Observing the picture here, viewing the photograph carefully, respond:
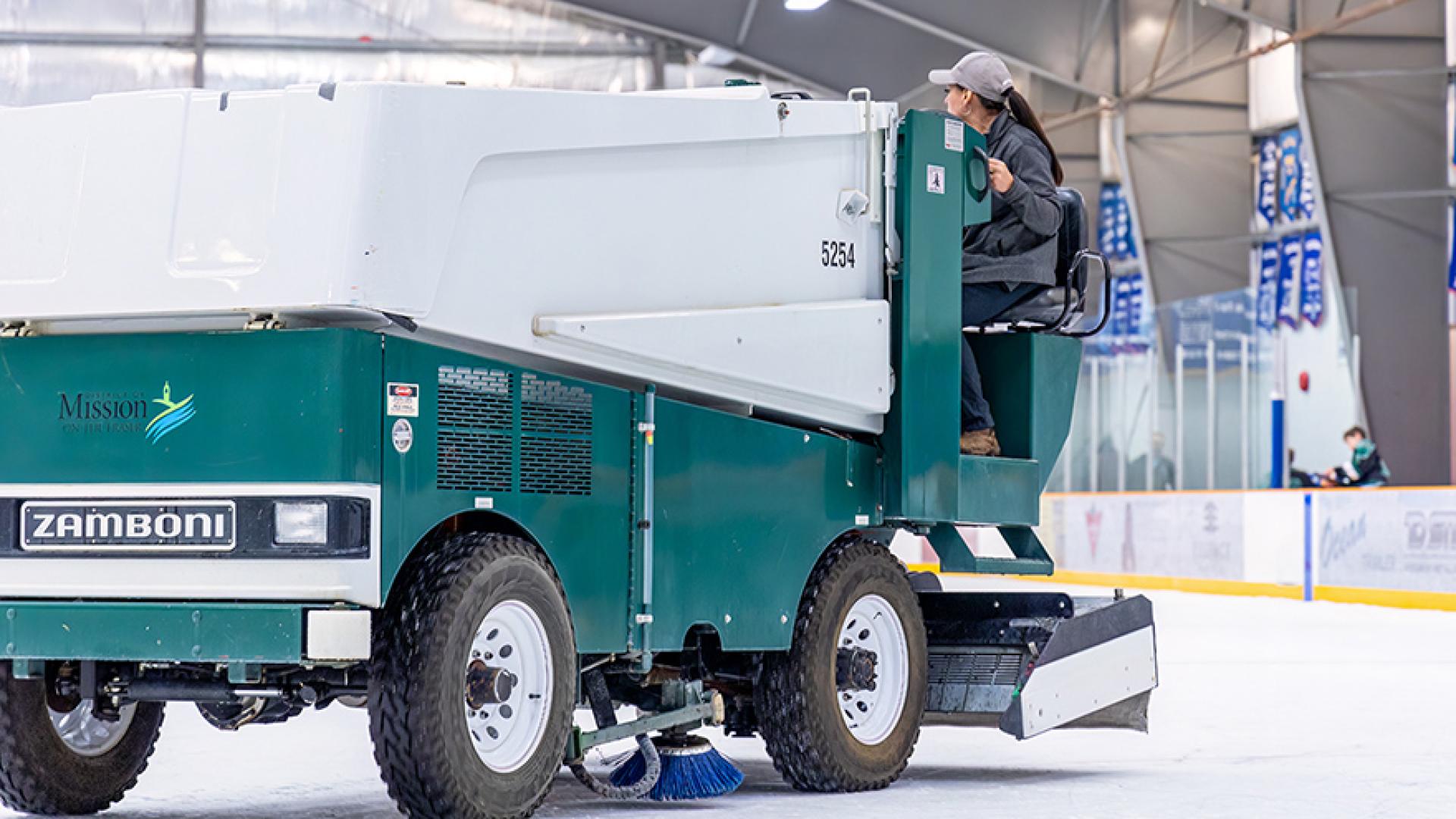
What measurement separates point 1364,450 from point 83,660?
58.4ft

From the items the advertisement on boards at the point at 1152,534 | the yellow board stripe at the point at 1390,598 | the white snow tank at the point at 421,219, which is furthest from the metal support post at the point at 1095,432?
the white snow tank at the point at 421,219

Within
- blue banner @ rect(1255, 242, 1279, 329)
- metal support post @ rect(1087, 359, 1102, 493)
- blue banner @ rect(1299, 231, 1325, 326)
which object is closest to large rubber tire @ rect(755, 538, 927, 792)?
metal support post @ rect(1087, 359, 1102, 493)

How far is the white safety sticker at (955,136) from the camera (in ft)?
20.1

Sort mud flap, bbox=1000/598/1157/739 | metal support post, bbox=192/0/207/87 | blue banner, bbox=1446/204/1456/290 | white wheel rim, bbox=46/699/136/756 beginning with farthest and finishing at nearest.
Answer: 1. metal support post, bbox=192/0/207/87
2. blue banner, bbox=1446/204/1456/290
3. mud flap, bbox=1000/598/1157/739
4. white wheel rim, bbox=46/699/136/756

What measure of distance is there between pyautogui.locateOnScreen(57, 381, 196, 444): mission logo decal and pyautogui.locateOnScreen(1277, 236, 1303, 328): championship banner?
2484 centimetres

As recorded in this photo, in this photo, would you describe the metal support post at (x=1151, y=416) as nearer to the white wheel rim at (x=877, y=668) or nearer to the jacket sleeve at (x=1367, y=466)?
the jacket sleeve at (x=1367, y=466)

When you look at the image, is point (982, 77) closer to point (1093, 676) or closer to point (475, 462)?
point (1093, 676)

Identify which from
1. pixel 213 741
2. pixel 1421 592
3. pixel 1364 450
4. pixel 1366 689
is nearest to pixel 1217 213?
pixel 1364 450

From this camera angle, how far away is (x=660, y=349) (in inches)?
205

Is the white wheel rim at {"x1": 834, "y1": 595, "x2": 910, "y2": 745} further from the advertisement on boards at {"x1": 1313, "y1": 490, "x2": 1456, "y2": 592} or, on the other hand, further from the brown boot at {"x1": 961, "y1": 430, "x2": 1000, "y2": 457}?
the advertisement on boards at {"x1": 1313, "y1": 490, "x2": 1456, "y2": 592}

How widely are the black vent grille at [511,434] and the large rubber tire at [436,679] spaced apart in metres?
0.17

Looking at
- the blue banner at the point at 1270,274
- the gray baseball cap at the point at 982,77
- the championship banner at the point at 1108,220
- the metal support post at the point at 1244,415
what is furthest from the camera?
the championship banner at the point at 1108,220

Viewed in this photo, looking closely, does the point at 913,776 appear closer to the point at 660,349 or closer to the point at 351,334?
the point at 660,349

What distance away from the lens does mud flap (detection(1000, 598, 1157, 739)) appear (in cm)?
613
